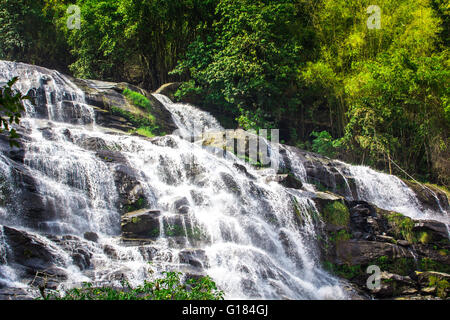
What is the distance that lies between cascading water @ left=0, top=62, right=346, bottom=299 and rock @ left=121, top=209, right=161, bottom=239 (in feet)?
0.53

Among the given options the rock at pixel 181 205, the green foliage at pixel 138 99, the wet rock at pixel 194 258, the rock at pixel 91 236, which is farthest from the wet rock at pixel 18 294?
the green foliage at pixel 138 99

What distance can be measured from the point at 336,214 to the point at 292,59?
8.61 m

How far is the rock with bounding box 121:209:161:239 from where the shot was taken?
803 centimetres

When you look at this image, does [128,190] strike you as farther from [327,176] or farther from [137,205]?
[327,176]

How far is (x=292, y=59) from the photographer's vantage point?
1678 cm

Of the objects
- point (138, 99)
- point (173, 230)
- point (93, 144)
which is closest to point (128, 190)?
point (173, 230)

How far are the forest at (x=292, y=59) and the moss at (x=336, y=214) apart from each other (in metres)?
5.23

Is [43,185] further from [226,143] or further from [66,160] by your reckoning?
[226,143]

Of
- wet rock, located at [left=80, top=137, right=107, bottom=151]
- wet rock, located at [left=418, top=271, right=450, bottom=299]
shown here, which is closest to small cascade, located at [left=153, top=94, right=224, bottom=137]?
wet rock, located at [left=80, top=137, right=107, bottom=151]

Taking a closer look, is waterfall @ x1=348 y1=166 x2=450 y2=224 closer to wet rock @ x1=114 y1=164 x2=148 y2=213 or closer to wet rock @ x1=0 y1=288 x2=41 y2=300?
wet rock @ x1=114 y1=164 x2=148 y2=213

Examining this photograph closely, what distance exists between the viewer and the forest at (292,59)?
14766 mm

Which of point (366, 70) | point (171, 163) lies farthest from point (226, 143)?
point (366, 70)

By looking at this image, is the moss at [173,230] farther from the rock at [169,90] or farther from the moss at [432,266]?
the rock at [169,90]

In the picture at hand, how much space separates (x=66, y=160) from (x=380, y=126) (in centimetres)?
1174
